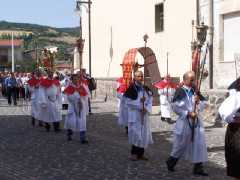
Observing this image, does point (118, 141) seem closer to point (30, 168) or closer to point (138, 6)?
point (30, 168)

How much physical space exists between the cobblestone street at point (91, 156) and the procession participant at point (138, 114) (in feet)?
0.98

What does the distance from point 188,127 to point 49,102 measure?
305 inches

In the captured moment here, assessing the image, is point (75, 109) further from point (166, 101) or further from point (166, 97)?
point (166, 97)

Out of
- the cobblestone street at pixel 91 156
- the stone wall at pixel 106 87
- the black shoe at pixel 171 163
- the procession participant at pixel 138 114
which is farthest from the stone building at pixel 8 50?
the black shoe at pixel 171 163

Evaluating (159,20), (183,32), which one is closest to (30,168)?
(183,32)

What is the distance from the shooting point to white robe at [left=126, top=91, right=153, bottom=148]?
10.9 metres

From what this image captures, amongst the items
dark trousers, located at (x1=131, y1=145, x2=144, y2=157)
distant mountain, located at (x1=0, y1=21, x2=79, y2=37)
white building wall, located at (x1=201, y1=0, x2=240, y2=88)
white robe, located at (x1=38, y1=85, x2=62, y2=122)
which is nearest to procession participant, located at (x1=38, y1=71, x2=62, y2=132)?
white robe, located at (x1=38, y1=85, x2=62, y2=122)

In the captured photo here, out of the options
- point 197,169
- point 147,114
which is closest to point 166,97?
point 147,114

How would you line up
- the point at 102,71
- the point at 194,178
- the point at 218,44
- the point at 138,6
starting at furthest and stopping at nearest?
the point at 102,71 → the point at 138,6 → the point at 218,44 → the point at 194,178

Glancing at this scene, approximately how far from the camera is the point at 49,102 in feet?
54.4

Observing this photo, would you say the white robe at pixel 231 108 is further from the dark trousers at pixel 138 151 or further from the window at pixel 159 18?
the window at pixel 159 18

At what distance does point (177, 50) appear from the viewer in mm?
23266

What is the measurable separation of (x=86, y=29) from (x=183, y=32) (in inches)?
578

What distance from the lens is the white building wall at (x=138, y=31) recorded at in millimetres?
22750
